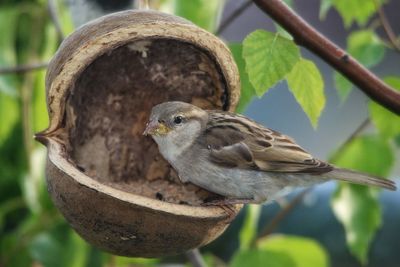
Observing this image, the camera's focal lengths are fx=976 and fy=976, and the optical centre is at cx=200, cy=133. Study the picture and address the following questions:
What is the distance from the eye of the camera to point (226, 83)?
2.18 metres

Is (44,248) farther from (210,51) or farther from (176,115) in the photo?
(210,51)

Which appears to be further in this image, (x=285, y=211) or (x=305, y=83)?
(x=285, y=211)

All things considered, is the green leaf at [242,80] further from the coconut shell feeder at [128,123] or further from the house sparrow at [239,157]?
the house sparrow at [239,157]

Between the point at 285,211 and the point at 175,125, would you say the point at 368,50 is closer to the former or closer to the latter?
the point at 175,125

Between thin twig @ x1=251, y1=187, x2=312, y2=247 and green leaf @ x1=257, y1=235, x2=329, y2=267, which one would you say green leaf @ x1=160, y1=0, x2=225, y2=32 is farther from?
green leaf @ x1=257, y1=235, x2=329, y2=267

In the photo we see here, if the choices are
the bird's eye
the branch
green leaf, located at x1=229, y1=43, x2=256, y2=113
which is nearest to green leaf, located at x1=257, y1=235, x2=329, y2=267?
the bird's eye

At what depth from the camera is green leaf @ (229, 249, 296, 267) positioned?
9.44ft

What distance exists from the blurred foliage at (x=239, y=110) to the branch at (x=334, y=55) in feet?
0.23

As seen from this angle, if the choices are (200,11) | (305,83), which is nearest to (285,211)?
(200,11)

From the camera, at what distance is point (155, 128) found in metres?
2.54

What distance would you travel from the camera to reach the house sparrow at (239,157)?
7.94 ft

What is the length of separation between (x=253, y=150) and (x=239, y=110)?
0.15 metres

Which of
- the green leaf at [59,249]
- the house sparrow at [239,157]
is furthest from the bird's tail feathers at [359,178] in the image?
the green leaf at [59,249]

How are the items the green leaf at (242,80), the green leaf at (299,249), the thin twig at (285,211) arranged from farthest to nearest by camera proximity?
the green leaf at (299,249) → the thin twig at (285,211) → the green leaf at (242,80)
